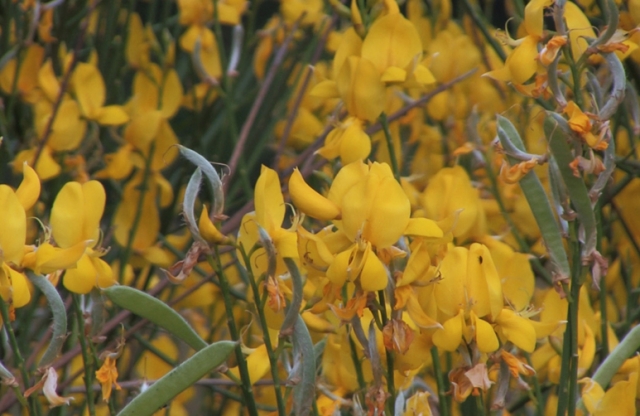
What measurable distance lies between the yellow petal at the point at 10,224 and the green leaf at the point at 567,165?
1.00 ft

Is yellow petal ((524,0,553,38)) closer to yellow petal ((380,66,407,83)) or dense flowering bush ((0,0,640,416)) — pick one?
dense flowering bush ((0,0,640,416))

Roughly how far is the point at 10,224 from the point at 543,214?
0.32 m

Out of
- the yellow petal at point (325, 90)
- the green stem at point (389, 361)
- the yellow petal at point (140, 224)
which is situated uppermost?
the yellow petal at point (325, 90)

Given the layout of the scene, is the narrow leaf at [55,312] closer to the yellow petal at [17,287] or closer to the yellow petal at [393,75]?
the yellow petal at [17,287]

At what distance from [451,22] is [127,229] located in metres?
0.63

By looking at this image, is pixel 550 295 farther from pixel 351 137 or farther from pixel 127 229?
pixel 127 229

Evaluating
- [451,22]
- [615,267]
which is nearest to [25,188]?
[615,267]

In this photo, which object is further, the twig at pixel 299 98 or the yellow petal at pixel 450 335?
the twig at pixel 299 98

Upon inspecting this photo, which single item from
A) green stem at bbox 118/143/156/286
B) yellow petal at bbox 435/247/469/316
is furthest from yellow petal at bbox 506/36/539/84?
green stem at bbox 118/143/156/286

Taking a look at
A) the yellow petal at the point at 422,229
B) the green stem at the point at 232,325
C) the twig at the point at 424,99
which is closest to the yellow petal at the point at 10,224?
the green stem at the point at 232,325

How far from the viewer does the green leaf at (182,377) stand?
48 centimetres

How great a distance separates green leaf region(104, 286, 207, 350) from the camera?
0.49m

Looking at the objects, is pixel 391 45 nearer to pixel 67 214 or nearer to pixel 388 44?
pixel 388 44

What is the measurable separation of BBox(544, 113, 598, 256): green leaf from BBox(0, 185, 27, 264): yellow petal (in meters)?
0.30
